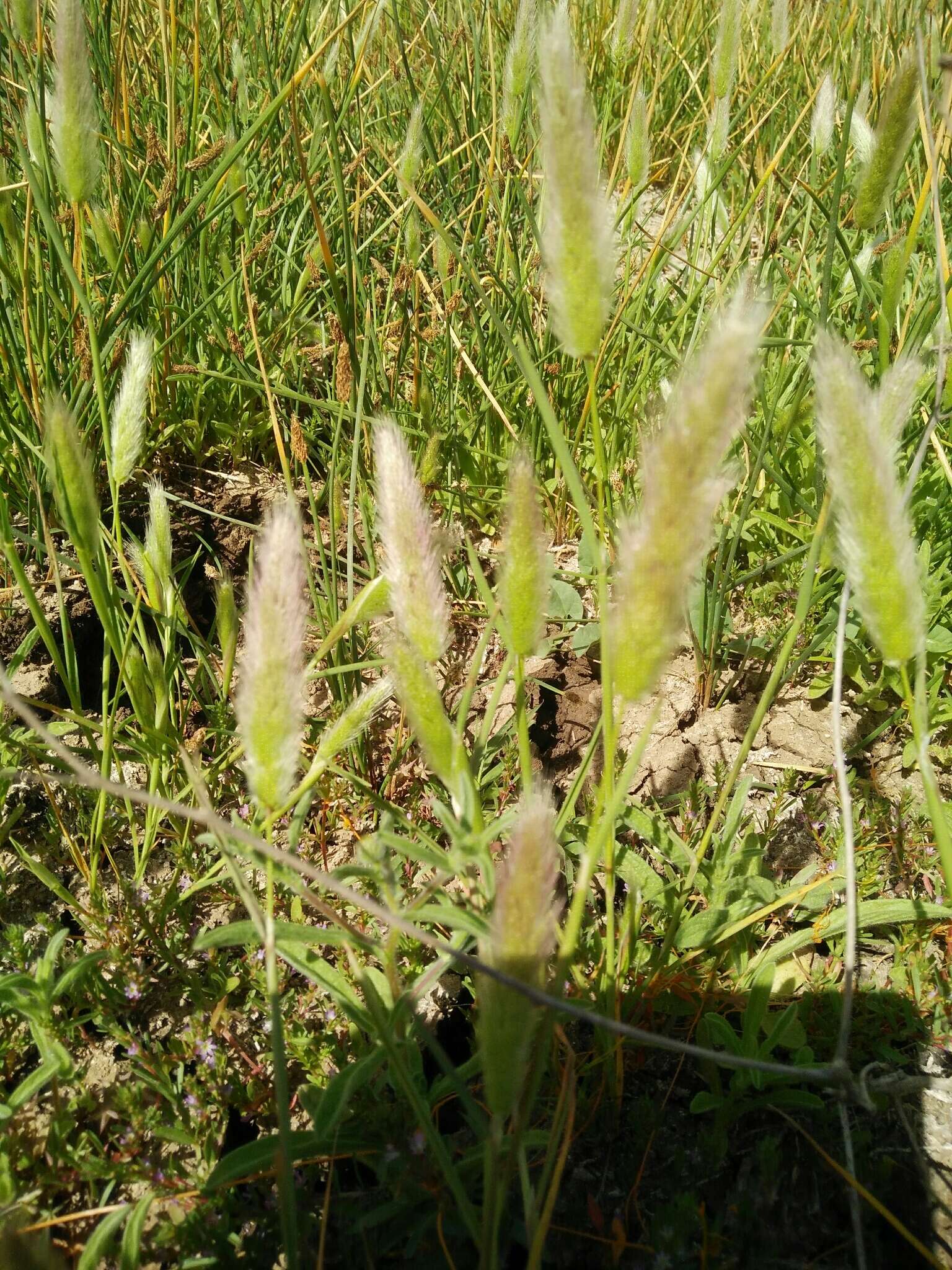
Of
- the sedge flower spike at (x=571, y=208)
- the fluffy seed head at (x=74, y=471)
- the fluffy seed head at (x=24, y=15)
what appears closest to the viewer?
the sedge flower spike at (x=571, y=208)

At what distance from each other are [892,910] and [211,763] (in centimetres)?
91

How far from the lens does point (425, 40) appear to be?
7.53 ft

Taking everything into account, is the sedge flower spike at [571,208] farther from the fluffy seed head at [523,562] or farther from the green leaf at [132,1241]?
the green leaf at [132,1241]

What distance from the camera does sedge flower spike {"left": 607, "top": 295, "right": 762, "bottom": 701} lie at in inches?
21.0

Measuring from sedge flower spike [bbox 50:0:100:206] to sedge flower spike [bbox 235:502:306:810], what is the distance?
0.67 meters

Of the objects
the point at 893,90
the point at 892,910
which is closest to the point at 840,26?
the point at 893,90

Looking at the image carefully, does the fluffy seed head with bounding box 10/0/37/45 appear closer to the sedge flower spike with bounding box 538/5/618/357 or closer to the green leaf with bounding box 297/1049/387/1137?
the sedge flower spike with bounding box 538/5/618/357

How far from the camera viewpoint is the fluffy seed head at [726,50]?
1335mm

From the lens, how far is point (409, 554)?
760 millimetres

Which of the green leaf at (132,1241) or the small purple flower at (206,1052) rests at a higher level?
the small purple flower at (206,1052)

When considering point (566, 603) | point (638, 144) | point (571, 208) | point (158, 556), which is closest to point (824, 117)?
point (638, 144)

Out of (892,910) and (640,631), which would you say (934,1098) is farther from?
Answer: (640,631)

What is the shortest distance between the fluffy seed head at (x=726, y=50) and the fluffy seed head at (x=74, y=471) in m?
1.19

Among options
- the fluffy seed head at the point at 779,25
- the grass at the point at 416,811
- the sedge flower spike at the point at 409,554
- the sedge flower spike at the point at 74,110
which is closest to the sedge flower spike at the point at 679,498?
the grass at the point at 416,811
